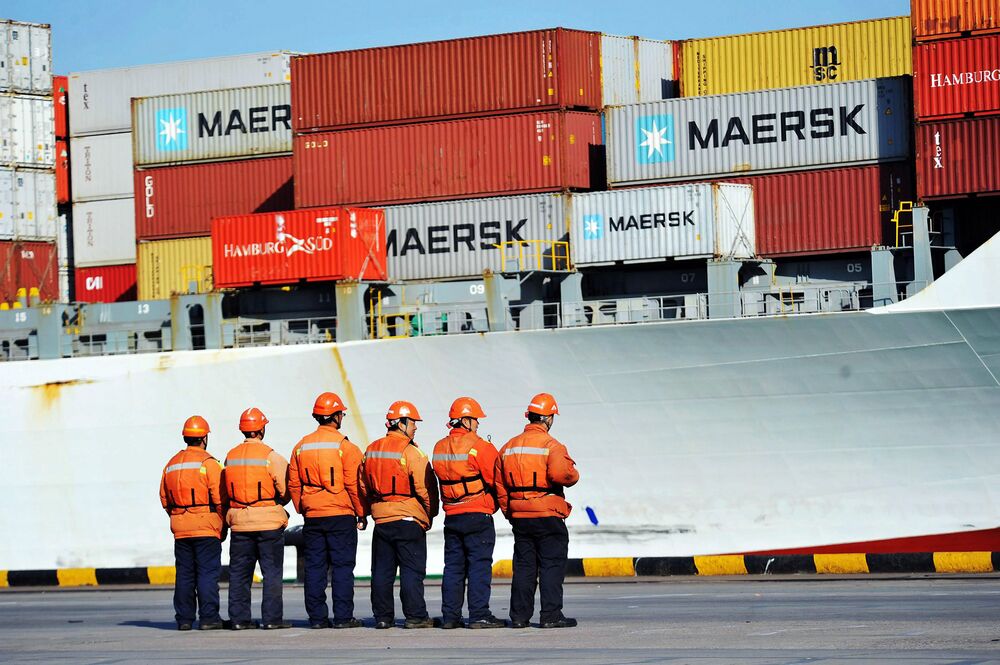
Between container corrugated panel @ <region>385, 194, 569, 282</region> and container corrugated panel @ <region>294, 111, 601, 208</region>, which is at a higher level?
container corrugated panel @ <region>294, 111, 601, 208</region>

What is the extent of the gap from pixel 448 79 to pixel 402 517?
18.9 metres

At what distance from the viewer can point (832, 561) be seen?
872 inches

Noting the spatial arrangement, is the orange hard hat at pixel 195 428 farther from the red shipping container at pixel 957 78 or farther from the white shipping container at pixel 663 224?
the red shipping container at pixel 957 78

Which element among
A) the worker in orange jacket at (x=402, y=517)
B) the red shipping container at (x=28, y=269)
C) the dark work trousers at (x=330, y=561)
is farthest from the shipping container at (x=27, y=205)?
the worker in orange jacket at (x=402, y=517)

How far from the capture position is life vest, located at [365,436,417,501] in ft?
46.9

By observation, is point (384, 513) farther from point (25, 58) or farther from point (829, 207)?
point (25, 58)

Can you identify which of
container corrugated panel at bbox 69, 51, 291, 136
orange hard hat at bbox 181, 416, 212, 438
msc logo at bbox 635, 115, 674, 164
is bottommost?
orange hard hat at bbox 181, 416, 212, 438

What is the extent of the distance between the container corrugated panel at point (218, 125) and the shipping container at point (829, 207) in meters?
11.8

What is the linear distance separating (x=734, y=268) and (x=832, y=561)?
7666 millimetres

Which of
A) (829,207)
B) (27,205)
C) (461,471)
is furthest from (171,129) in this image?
(461,471)

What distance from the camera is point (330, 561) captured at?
14.8m

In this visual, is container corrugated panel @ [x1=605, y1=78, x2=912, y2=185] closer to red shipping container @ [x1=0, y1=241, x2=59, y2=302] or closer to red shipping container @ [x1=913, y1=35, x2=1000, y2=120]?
red shipping container @ [x1=913, y1=35, x2=1000, y2=120]

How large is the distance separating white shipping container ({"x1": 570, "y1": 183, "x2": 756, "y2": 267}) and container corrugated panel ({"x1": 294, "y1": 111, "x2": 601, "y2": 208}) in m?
1.34

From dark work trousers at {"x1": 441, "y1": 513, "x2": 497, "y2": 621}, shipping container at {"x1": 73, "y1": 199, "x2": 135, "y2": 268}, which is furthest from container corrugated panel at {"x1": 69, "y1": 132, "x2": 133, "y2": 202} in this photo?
dark work trousers at {"x1": 441, "y1": 513, "x2": 497, "y2": 621}
